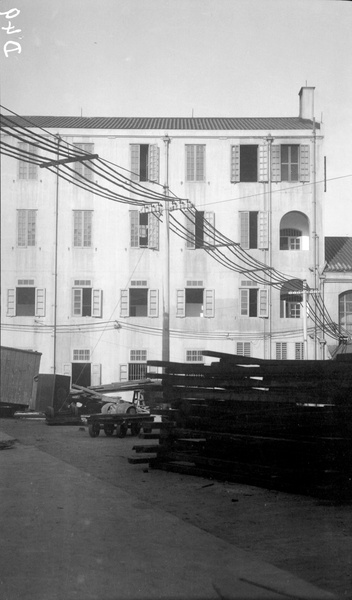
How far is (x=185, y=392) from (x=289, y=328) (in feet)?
6.41

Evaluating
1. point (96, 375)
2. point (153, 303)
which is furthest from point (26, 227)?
point (96, 375)

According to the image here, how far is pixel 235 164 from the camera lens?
10.3 metres

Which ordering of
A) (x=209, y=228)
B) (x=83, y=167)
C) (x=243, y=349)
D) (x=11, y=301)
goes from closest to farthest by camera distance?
(x=11, y=301)
(x=83, y=167)
(x=209, y=228)
(x=243, y=349)

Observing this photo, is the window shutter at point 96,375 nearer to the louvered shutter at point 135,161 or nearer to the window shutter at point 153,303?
the window shutter at point 153,303

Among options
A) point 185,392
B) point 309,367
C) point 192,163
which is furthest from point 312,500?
point 192,163

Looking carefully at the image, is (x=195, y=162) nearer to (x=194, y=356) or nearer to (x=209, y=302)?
(x=209, y=302)

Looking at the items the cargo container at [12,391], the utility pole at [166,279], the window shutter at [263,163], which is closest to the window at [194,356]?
the utility pole at [166,279]

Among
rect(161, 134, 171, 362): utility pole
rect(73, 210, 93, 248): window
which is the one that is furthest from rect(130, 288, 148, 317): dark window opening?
rect(73, 210, 93, 248): window

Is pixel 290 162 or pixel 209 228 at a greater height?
pixel 290 162

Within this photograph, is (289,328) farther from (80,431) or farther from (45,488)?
(80,431)

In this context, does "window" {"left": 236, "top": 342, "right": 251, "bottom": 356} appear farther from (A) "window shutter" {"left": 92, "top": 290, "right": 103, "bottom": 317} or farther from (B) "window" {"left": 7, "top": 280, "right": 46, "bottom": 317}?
(B) "window" {"left": 7, "top": 280, "right": 46, "bottom": 317}

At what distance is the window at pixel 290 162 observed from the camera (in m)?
10.3

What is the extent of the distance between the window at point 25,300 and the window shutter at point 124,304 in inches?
43.4

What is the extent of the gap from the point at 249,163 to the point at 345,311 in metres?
3.41
